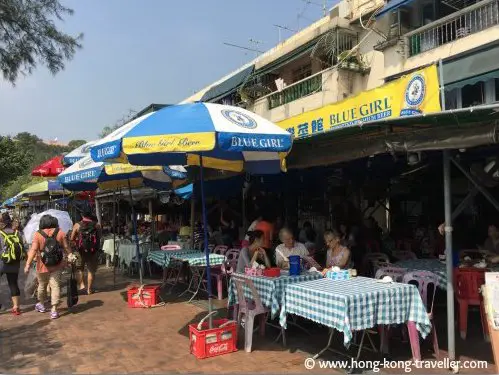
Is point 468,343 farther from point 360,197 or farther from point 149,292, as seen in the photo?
point 360,197

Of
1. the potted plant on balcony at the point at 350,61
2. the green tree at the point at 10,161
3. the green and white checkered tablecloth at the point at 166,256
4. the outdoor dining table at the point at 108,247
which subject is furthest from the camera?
the green tree at the point at 10,161

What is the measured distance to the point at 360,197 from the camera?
1142 centimetres

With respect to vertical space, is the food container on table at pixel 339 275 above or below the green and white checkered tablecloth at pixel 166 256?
above

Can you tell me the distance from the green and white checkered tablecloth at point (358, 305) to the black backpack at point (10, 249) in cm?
502

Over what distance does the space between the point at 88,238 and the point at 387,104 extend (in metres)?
5.91

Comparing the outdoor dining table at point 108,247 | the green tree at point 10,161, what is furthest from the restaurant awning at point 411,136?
the green tree at point 10,161

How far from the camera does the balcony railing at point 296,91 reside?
15.3 m

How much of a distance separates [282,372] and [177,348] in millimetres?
1447

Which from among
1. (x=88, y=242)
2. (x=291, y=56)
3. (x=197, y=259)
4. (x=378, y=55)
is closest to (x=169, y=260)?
(x=197, y=259)

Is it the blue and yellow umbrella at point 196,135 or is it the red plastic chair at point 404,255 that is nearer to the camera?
the blue and yellow umbrella at point 196,135

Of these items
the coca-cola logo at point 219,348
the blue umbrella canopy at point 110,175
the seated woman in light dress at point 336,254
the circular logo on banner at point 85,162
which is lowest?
the coca-cola logo at point 219,348

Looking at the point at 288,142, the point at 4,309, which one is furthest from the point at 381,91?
the point at 4,309

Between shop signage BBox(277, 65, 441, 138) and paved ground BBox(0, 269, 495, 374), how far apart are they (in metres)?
3.11

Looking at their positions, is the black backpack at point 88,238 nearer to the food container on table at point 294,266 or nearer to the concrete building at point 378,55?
the food container on table at point 294,266
